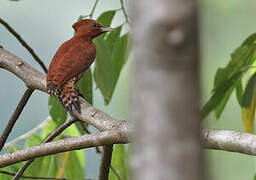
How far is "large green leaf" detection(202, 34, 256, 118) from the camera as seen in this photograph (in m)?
1.86

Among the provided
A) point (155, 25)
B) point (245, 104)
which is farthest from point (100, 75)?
point (155, 25)

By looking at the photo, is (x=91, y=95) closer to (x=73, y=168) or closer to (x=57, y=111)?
(x=57, y=111)

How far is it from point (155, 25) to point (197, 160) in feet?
0.28

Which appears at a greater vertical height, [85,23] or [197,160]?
[85,23]

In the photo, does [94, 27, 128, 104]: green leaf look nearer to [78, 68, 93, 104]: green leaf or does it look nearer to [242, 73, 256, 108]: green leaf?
[78, 68, 93, 104]: green leaf

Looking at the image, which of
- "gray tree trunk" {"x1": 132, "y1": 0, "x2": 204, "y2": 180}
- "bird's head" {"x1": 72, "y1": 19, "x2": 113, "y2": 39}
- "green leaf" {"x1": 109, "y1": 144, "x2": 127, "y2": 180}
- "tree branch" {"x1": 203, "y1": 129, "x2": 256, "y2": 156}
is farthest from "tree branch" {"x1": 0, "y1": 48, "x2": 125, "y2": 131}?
"gray tree trunk" {"x1": 132, "y1": 0, "x2": 204, "y2": 180}

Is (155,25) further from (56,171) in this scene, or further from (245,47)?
(56,171)

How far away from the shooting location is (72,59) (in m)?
2.28

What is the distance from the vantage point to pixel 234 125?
440 centimetres

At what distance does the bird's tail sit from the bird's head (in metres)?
0.48

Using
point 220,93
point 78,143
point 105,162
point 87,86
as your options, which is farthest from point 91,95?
point 78,143

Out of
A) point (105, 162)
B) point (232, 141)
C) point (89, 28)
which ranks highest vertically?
point (89, 28)

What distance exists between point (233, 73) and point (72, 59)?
2.21 ft

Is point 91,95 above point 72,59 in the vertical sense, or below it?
below
